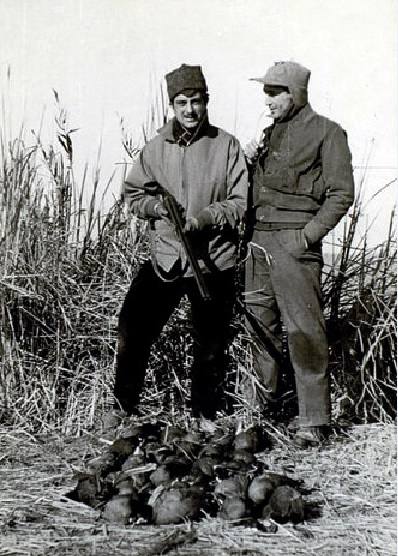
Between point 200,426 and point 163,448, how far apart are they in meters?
0.62

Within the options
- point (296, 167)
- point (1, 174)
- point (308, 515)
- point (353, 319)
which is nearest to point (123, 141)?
point (1, 174)

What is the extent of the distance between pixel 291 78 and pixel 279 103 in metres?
0.15

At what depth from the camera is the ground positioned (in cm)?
310

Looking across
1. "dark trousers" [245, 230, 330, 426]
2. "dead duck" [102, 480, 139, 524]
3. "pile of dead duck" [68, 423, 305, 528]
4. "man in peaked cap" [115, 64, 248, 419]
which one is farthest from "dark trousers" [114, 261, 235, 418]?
"dead duck" [102, 480, 139, 524]

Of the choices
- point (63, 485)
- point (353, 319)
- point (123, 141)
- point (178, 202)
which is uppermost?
point (123, 141)

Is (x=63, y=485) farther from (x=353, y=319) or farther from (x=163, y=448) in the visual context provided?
(x=353, y=319)

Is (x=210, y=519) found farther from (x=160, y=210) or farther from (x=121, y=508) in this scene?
(x=160, y=210)

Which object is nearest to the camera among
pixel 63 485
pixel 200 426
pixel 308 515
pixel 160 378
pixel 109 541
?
pixel 109 541

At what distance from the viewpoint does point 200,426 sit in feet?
14.9

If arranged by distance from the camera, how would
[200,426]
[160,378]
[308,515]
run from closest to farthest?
[308,515]
[200,426]
[160,378]

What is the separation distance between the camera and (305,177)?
4238mm

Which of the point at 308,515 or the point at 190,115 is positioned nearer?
the point at 308,515

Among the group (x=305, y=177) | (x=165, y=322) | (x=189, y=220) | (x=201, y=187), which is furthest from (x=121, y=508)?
(x=305, y=177)

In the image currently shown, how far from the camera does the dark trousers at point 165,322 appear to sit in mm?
4348
